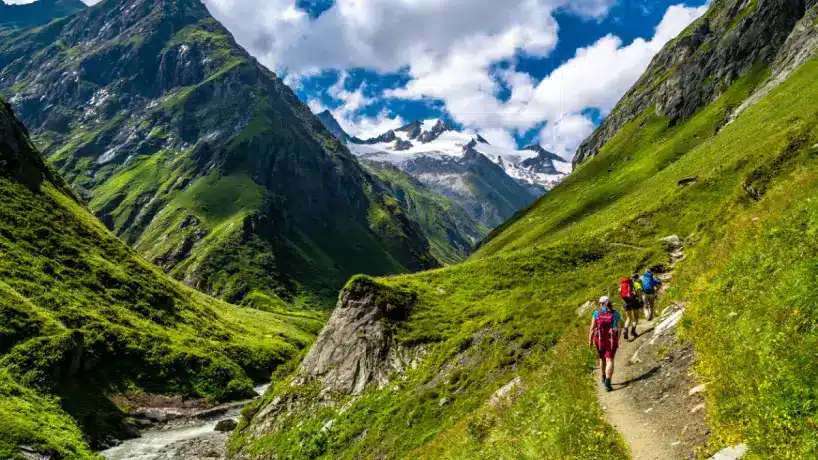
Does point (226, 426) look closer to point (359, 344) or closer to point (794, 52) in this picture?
point (359, 344)

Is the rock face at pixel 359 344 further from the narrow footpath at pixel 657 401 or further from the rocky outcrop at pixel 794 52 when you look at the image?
the rocky outcrop at pixel 794 52

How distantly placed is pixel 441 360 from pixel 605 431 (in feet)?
Answer: 74.3

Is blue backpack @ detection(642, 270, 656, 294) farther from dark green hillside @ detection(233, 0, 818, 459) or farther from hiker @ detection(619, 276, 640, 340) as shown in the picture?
hiker @ detection(619, 276, 640, 340)

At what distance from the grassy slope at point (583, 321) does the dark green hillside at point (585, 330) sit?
8 centimetres

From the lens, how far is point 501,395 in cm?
2531

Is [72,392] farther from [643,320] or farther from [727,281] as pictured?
[727,281]

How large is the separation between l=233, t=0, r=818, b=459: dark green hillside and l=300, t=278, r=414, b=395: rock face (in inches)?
15.6

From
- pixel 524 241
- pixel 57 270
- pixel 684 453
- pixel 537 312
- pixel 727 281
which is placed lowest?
pixel 684 453

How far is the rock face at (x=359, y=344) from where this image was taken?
39312 mm

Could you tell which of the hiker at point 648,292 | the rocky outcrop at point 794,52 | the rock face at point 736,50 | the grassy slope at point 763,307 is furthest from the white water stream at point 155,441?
the rock face at point 736,50

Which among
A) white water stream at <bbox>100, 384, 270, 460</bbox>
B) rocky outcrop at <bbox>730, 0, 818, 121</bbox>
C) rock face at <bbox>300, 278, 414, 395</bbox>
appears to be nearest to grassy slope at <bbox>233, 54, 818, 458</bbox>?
rock face at <bbox>300, 278, 414, 395</bbox>

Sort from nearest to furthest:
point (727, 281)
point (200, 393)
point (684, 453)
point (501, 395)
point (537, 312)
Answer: point (684, 453) < point (727, 281) < point (501, 395) < point (537, 312) < point (200, 393)

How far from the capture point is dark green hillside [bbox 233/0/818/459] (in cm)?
1223

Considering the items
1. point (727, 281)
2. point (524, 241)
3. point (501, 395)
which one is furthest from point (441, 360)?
point (524, 241)
